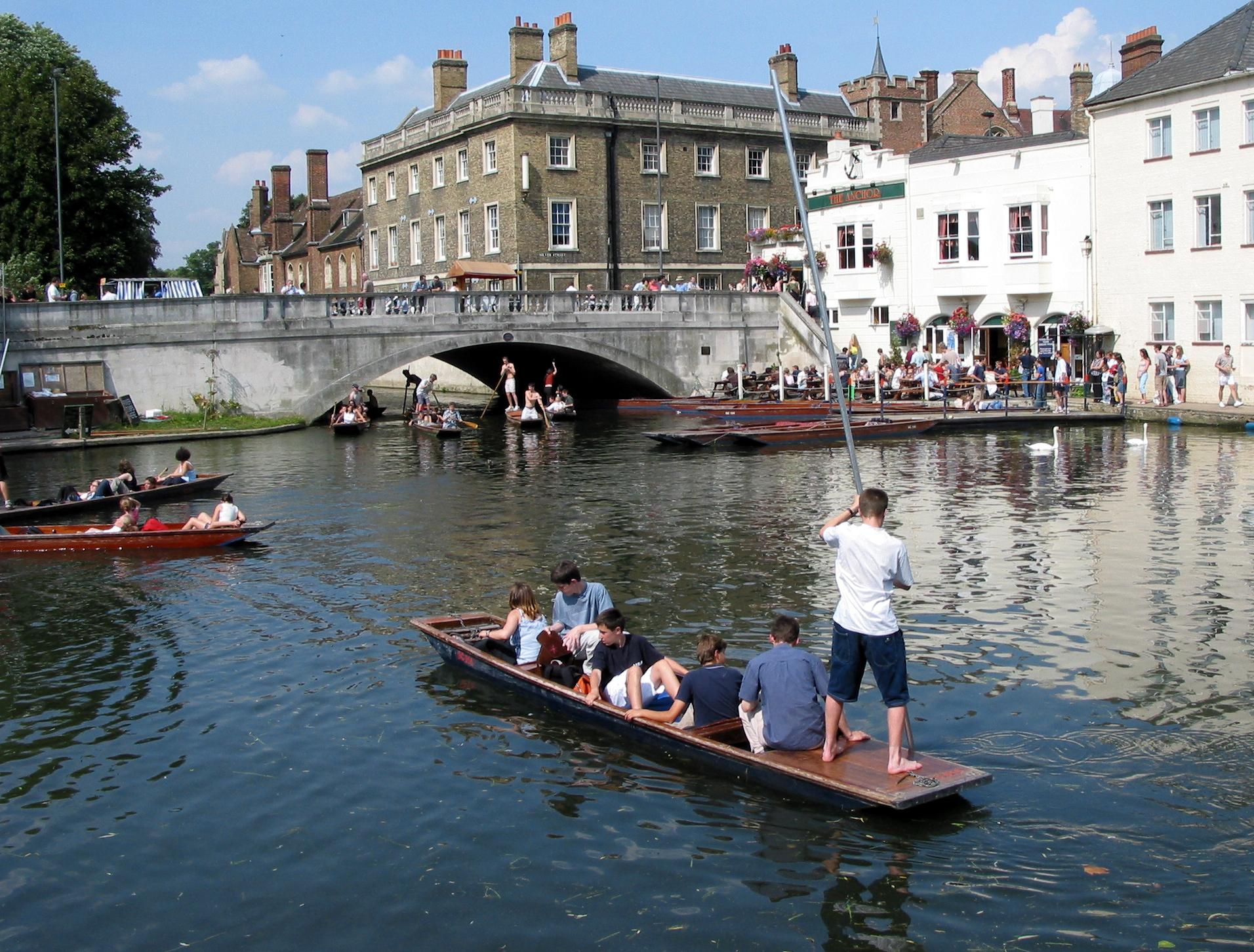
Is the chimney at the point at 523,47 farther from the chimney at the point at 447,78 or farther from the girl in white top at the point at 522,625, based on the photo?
the girl in white top at the point at 522,625

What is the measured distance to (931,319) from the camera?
135 feet

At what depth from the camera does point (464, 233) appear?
171ft

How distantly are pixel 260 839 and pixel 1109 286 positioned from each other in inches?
1294

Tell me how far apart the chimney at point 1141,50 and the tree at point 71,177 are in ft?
114

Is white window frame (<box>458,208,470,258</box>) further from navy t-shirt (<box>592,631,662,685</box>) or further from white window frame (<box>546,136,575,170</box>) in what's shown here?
navy t-shirt (<box>592,631,662,685</box>)

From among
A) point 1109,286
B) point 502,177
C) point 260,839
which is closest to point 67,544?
point 260,839

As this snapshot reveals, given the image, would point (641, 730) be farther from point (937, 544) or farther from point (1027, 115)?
point (1027, 115)

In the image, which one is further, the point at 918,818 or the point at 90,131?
the point at 90,131

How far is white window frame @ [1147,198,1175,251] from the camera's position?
34094 millimetres

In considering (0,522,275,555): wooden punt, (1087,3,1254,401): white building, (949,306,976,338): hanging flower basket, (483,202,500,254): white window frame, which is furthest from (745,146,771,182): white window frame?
(0,522,275,555): wooden punt

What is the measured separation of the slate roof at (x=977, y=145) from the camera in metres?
37.7

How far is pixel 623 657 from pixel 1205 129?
95.7ft

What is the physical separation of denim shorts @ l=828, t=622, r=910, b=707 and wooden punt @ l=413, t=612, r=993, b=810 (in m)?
0.48

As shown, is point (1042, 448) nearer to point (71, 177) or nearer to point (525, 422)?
point (525, 422)
